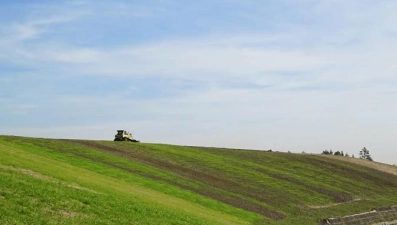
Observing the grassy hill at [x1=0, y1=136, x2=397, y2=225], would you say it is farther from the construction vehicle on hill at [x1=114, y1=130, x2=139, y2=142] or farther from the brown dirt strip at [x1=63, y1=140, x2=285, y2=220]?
the construction vehicle on hill at [x1=114, y1=130, x2=139, y2=142]

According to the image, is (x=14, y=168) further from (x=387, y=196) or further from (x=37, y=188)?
(x=387, y=196)

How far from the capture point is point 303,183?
73000 mm

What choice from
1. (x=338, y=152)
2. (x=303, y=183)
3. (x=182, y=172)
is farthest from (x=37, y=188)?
(x=338, y=152)

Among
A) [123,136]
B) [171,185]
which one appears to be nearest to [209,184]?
[171,185]

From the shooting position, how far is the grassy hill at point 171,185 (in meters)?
27.2

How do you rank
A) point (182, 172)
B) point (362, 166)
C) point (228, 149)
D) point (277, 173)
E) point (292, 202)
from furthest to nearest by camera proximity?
point (362, 166) → point (228, 149) → point (277, 173) → point (182, 172) → point (292, 202)

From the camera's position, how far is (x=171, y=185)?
50.3 meters

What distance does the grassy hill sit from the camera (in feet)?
89.2

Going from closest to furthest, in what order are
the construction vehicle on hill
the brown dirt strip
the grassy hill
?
1. the grassy hill
2. the brown dirt strip
3. the construction vehicle on hill

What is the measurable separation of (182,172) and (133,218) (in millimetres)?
33085

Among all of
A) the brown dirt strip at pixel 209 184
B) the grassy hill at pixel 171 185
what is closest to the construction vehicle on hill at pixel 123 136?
the grassy hill at pixel 171 185

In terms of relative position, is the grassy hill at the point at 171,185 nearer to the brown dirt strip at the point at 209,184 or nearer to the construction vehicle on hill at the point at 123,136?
the brown dirt strip at the point at 209,184

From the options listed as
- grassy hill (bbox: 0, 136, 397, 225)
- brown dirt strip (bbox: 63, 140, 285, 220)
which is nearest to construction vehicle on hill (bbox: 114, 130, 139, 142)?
grassy hill (bbox: 0, 136, 397, 225)

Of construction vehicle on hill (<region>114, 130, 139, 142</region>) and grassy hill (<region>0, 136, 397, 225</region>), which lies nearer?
grassy hill (<region>0, 136, 397, 225</region>)
